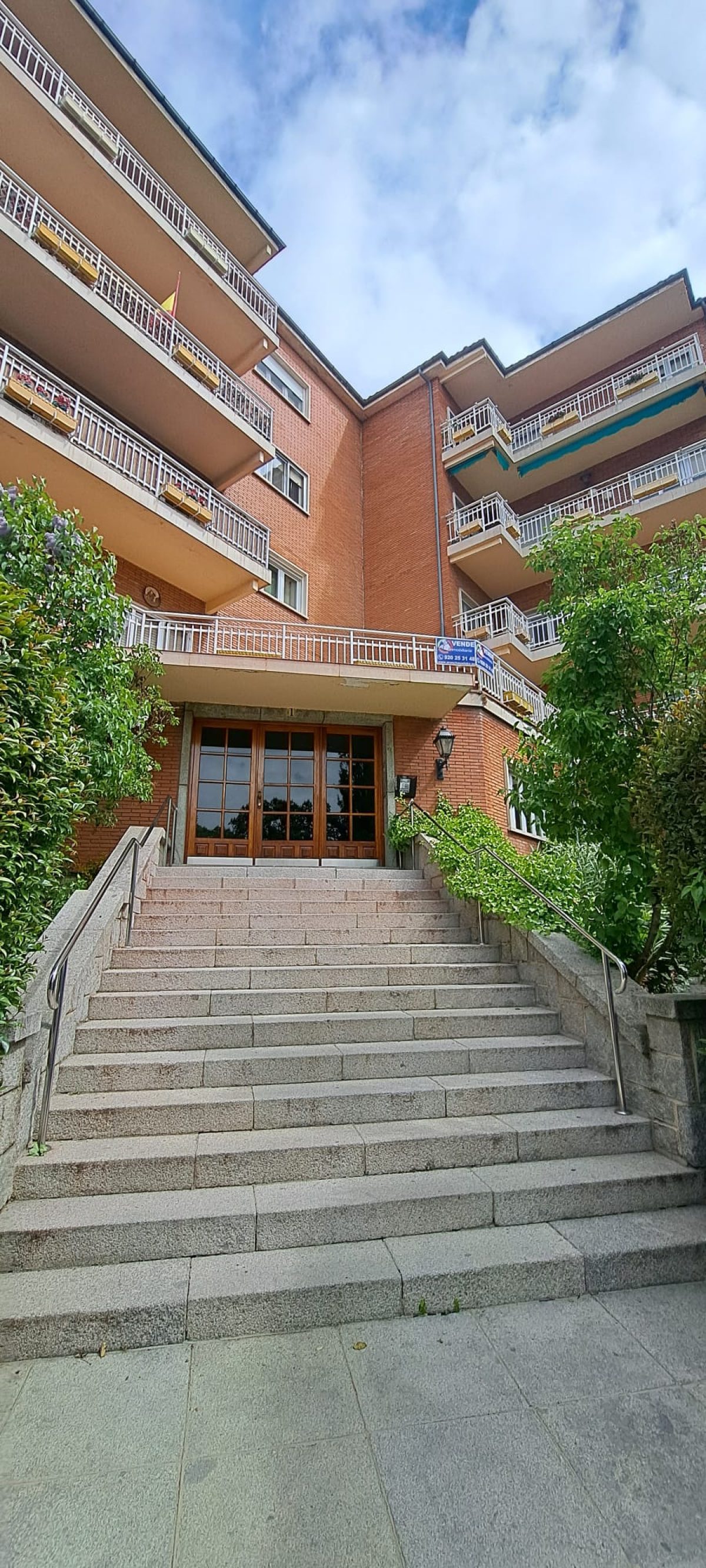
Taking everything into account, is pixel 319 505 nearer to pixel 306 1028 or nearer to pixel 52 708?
pixel 52 708

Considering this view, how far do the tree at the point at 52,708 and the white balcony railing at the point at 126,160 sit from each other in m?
5.07

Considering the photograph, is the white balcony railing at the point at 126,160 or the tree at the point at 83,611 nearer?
the tree at the point at 83,611

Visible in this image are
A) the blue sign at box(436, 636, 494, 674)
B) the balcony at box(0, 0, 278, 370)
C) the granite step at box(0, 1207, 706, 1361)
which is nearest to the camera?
the granite step at box(0, 1207, 706, 1361)

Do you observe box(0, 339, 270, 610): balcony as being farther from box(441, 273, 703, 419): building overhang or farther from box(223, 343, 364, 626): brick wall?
box(441, 273, 703, 419): building overhang

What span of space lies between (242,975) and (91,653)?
122 inches

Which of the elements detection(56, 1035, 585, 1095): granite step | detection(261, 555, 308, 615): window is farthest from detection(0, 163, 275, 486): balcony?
detection(56, 1035, 585, 1095): granite step

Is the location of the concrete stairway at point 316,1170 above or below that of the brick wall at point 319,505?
below

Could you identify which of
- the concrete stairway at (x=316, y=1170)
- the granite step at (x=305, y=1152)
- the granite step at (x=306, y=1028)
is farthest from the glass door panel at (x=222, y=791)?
the granite step at (x=305, y=1152)

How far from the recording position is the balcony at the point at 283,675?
29.1 ft

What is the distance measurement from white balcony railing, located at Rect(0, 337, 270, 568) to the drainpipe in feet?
14.4

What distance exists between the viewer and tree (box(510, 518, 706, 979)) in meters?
4.20

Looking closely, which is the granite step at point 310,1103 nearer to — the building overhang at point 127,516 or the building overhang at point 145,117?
the building overhang at point 127,516

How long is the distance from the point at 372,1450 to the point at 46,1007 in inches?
96.7

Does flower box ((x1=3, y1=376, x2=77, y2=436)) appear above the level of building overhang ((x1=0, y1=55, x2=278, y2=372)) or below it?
below
